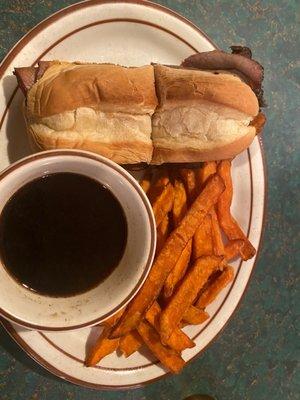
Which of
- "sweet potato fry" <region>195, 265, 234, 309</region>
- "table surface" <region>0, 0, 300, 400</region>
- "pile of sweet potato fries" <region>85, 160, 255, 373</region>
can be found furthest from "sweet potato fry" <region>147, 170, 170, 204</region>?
"table surface" <region>0, 0, 300, 400</region>

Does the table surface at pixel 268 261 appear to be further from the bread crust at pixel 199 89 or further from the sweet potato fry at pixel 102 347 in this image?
the bread crust at pixel 199 89

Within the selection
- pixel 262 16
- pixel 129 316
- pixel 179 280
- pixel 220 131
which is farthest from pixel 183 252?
pixel 262 16

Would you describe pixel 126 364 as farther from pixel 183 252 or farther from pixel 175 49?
pixel 175 49

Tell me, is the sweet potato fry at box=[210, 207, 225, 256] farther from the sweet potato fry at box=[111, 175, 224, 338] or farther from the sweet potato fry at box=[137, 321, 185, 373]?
the sweet potato fry at box=[137, 321, 185, 373]

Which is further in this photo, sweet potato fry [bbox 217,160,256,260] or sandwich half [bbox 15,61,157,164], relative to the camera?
sweet potato fry [bbox 217,160,256,260]

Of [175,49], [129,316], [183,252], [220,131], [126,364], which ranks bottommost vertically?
[126,364]
